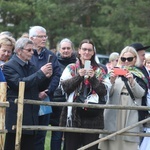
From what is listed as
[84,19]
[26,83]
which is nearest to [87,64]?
[26,83]

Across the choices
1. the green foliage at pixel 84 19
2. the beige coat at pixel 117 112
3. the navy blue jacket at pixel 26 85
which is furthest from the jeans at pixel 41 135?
the green foliage at pixel 84 19

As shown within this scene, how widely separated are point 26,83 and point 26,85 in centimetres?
5

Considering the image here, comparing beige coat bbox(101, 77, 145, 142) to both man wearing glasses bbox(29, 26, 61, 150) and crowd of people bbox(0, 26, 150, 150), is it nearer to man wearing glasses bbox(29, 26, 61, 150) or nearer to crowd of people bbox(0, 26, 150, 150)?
crowd of people bbox(0, 26, 150, 150)

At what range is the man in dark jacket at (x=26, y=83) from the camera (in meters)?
8.30

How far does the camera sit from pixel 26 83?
8.26 metres

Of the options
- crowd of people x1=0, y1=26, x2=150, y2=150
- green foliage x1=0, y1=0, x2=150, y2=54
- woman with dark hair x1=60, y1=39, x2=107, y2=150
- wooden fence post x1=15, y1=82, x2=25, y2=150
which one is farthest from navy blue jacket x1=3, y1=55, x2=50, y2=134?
green foliage x1=0, y1=0, x2=150, y2=54

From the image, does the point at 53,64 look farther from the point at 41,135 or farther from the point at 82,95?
the point at 82,95

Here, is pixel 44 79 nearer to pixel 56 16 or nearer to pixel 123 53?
pixel 123 53

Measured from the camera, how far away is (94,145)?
8.47 m

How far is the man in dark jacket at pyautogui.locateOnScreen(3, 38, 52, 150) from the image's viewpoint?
8.30 m

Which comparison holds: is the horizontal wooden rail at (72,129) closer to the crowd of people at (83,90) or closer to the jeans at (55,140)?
the crowd of people at (83,90)


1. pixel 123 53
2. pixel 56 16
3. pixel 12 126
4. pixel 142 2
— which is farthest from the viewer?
pixel 56 16

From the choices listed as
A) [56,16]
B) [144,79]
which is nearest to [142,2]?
[56,16]

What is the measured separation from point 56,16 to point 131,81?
73.7 feet
